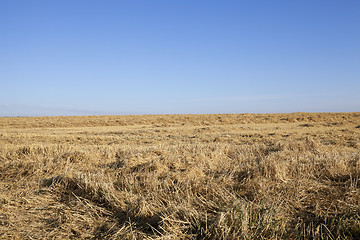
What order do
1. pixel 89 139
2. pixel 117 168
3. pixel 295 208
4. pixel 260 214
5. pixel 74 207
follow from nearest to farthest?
pixel 260 214, pixel 295 208, pixel 74 207, pixel 117 168, pixel 89 139

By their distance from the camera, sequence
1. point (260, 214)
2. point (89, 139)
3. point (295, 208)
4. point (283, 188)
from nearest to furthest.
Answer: point (260, 214) < point (295, 208) < point (283, 188) < point (89, 139)

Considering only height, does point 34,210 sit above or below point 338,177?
below

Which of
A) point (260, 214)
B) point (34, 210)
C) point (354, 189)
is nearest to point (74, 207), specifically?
point (34, 210)

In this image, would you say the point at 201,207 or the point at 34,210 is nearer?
the point at 201,207

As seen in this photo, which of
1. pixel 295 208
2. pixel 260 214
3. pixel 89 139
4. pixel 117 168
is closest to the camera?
pixel 260 214

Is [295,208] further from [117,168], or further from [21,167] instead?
[21,167]

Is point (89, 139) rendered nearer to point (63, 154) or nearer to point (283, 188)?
point (63, 154)

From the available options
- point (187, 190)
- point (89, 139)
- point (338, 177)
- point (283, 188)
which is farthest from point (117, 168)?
point (89, 139)

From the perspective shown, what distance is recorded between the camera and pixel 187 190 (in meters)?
4.01

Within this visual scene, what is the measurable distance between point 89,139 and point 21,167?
32.8 ft

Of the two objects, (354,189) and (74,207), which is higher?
(354,189)

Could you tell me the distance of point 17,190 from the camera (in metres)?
4.69

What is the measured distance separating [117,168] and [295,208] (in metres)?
3.65

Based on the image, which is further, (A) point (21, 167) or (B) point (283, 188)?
(A) point (21, 167)
